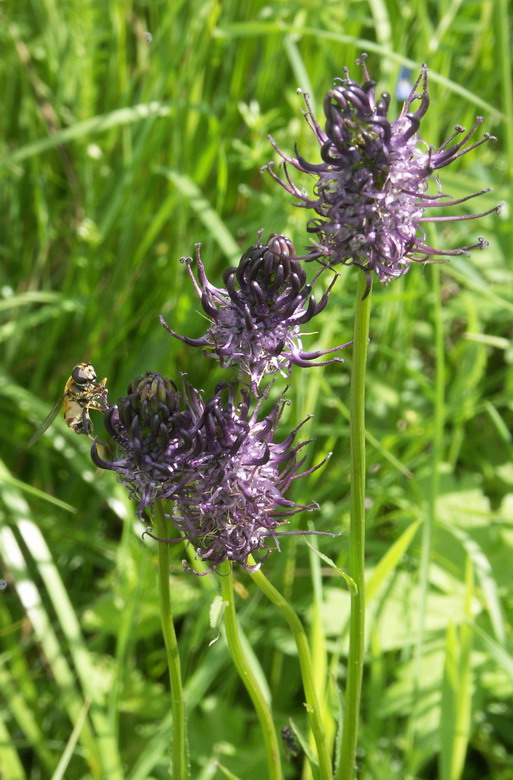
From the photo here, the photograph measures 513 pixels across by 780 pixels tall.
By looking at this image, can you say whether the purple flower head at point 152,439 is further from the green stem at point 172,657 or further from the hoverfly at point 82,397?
the hoverfly at point 82,397

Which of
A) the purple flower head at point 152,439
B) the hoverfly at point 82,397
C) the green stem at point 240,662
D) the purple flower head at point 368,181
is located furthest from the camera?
the hoverfly at point 82,397

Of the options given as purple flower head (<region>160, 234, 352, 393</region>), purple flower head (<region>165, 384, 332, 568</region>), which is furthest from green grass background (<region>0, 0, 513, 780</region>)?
purple flower head (<region>160, 234, 352, 393</region>)

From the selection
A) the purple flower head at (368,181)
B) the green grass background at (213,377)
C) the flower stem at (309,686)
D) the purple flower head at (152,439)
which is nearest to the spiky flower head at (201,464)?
the purple flower head at (152,439)

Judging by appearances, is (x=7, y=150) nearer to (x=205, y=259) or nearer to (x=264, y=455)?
(x=205, y=259)

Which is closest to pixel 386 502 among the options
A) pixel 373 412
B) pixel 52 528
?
pixel 373 412

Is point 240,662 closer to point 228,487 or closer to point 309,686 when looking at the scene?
point 309,686
